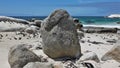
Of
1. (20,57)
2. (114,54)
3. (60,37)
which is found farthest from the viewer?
(60,37)

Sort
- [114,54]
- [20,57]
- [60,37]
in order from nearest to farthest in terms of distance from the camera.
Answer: [20,57], [114,54], [60,37]

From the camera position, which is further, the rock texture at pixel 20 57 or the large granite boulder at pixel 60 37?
the large granite boulder at pixel 60 37

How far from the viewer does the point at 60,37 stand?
9.25 metres

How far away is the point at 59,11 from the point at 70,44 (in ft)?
3.60

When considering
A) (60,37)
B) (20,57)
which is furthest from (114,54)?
(20,57)

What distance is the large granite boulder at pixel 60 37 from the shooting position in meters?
9.18

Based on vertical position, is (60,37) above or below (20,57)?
above

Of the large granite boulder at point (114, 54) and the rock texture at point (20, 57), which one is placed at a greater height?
the rock texture at point (20, 57)

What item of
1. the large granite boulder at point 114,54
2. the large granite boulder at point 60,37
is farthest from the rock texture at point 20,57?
the large granite boulder at point 114,54

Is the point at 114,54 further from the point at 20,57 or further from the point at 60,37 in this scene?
the point at 20,57

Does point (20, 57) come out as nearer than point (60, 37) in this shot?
Yes

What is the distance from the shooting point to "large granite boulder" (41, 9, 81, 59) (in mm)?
9180

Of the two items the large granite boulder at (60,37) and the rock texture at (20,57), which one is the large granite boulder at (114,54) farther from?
the rock texture at (20,57)

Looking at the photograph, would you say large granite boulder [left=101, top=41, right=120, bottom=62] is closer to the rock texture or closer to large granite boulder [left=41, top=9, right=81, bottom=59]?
large granite boulder [left=41, top=9, right=81, bottom=59]
